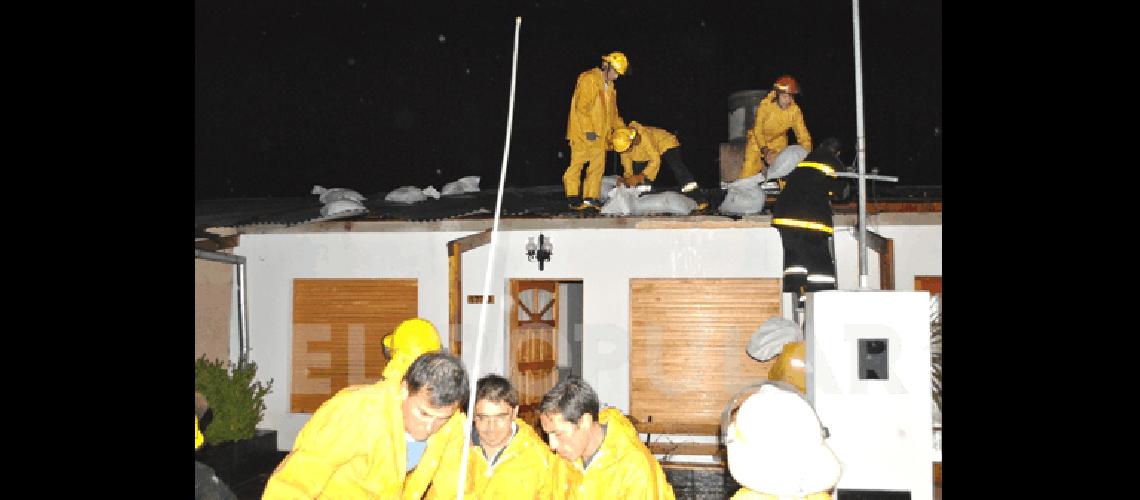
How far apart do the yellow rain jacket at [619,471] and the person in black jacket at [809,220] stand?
173cm

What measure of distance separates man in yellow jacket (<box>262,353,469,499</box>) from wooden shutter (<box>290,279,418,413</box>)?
472cm

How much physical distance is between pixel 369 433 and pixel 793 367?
2234 mm

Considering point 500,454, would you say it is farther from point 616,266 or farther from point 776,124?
point 776,124

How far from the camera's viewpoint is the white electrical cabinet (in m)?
2.88

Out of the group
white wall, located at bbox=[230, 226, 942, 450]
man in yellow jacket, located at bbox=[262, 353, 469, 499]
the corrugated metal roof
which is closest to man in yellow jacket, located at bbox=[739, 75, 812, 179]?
the corrugated metal roof

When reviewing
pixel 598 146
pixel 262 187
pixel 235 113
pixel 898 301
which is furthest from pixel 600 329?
pixel 235 113

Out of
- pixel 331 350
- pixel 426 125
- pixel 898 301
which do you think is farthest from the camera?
pixel 426 125

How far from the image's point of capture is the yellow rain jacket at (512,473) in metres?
3.04

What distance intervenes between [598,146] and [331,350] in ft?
10.7

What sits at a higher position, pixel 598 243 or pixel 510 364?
pixel 598 243

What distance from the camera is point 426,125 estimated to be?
12195mm

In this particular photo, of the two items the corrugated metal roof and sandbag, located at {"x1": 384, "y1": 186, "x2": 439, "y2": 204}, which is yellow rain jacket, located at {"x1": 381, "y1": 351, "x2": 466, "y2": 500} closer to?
the corrugated metal roof
